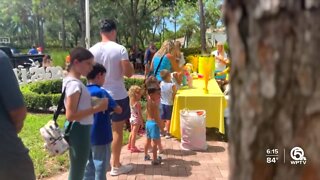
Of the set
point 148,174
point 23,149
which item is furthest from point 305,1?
point 148,174

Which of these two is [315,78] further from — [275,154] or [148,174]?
[148,174]

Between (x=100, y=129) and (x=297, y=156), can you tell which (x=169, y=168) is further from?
(x=297, y=156)

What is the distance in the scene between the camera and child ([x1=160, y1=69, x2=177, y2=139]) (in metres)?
5.99

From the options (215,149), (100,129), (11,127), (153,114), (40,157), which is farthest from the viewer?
(215,149)

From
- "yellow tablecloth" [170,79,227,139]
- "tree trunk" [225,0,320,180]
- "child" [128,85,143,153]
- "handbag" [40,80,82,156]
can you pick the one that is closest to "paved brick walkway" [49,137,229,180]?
"child" [128,85,143,153]

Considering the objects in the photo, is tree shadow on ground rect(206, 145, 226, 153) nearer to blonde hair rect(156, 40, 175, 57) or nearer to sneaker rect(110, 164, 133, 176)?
sneaker rect(110, 164, 133, 176)

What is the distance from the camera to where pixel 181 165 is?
16.3 feet

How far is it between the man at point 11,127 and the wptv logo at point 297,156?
1692mm

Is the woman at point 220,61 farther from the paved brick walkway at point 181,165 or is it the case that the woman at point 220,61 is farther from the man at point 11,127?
→ the man at point 11,127

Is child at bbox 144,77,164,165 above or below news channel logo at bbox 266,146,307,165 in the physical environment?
below

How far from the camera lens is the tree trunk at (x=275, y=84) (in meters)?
0.87

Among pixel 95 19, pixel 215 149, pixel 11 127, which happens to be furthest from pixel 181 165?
pixel 95 19

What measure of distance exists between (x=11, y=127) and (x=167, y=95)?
385 cm

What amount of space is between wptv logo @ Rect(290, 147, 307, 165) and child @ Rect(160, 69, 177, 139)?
16.5ft
